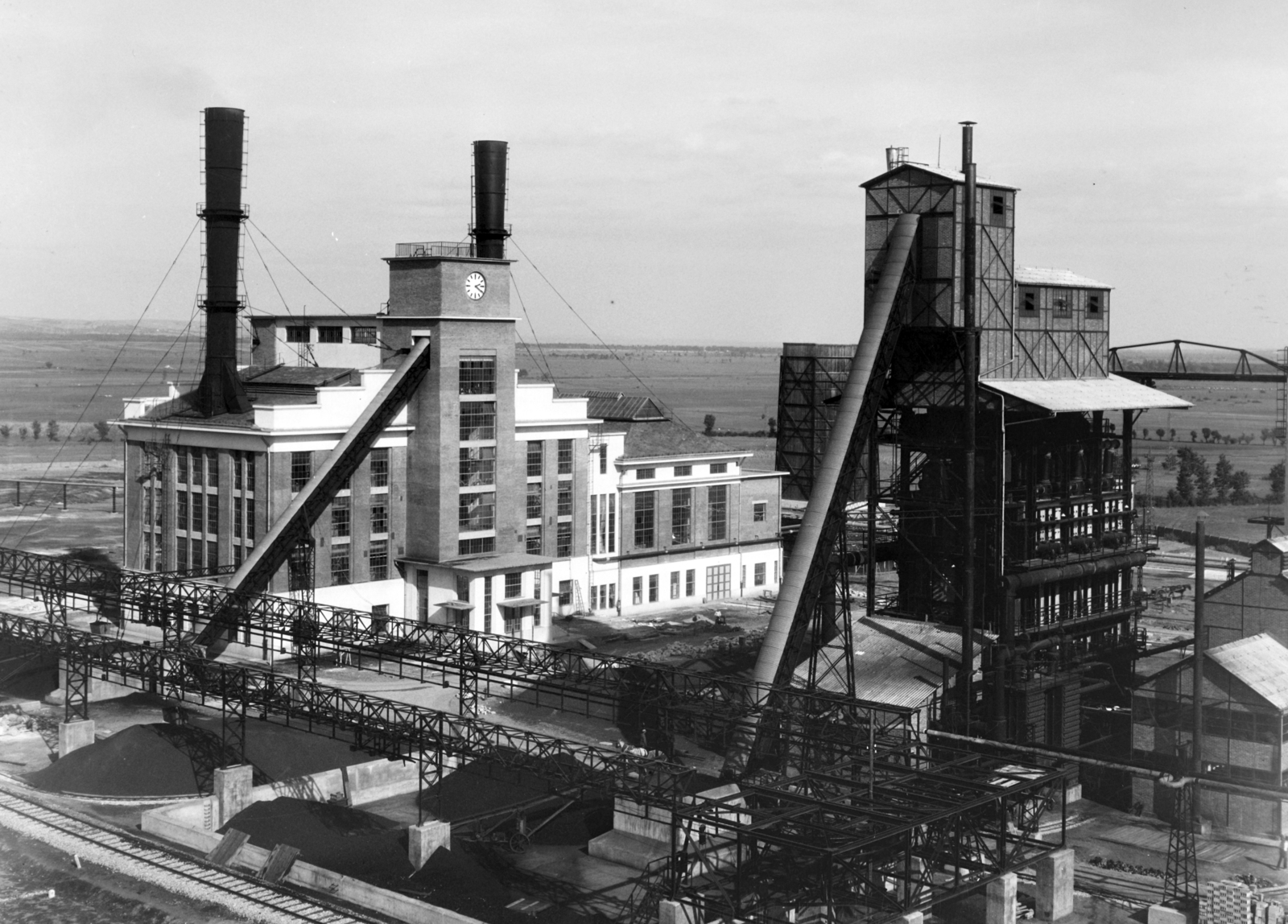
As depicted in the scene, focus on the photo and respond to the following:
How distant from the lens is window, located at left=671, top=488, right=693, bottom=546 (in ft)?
186

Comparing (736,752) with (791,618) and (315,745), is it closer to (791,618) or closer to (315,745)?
(791,618)

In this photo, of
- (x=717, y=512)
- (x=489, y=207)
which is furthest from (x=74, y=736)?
(x=717, y=512)

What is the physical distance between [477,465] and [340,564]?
5.39 metres

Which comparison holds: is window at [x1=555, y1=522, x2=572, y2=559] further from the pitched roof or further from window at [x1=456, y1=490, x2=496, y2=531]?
the pitched roof

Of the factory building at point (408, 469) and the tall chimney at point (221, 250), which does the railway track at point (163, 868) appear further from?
the tall chimney at point (221, 250)

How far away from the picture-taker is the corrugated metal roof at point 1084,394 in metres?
36.4

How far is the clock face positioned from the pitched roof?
10.9 m

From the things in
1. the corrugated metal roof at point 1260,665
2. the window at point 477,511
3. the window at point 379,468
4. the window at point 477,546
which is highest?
the window at point 379,468

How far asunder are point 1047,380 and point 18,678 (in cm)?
2960

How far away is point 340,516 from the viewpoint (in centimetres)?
4553

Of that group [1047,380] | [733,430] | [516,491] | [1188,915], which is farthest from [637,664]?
[733,430]

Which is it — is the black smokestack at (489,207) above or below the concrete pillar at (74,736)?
above

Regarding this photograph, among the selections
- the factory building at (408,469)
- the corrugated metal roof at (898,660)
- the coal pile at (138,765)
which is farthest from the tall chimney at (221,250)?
the corrugated metal roof at (898,660)

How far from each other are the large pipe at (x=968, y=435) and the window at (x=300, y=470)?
20.0 m
